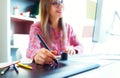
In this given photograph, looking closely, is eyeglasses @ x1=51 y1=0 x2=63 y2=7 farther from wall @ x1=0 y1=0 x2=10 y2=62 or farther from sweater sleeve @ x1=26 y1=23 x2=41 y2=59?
wall @ x1=0 y1=0 x2=10 y2=62

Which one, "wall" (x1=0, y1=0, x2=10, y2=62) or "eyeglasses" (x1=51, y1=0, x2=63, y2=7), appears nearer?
"eyeglasses" (x1=51, y1=0, x2=63, y2=7)

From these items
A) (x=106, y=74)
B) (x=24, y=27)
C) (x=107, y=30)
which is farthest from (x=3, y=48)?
(x=106, y=74)

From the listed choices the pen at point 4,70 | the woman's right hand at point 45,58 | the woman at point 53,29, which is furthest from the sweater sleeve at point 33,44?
the pen at point 4,70

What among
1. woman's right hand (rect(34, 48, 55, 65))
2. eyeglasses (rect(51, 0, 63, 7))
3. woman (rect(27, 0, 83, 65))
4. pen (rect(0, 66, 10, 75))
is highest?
eyeglasses (rect(51, 0, 63, 7))

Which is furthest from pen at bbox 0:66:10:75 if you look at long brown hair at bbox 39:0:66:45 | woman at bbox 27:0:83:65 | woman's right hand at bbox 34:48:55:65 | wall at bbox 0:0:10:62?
wall at bbox 0:0:10:62

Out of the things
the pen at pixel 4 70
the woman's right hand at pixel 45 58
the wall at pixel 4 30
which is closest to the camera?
the pen at pixel 4 70

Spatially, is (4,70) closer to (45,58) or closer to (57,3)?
(45,58)

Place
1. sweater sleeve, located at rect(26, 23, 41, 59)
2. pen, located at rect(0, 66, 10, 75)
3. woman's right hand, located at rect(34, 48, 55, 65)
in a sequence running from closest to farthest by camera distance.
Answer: pen, located at rect(0, 66, 10, 75) → woman's right hand, located at rect(34, 48, 55, 65) → sweater sleeve, located at rect(26, 23, 41, 59)

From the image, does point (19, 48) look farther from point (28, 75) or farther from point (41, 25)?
point (28, 75)

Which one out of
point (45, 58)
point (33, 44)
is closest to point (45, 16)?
point (33, 44)

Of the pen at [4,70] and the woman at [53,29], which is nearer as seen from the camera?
the pen at [4,70]

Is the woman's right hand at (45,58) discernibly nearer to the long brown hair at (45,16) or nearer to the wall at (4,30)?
the long brown hair at (45,16)

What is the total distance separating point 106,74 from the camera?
595 millimetres

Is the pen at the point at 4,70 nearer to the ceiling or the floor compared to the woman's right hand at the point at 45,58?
nearer to the floor
